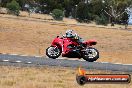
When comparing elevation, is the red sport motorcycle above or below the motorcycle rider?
below

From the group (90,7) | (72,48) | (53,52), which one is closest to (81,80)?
(72,48)

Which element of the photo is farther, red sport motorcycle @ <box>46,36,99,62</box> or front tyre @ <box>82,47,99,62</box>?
front tyre @ <box>82,47,99,62</box>

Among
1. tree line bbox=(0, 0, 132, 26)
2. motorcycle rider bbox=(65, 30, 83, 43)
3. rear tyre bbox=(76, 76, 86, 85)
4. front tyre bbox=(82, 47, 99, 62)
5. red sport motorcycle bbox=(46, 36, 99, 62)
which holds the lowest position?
tree line bbox=(0, 0, 132, 26)

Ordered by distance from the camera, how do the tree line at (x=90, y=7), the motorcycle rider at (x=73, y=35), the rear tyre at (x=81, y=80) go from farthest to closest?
the tree line at (x=90, y=7) < the motorcycle rider at (x=73, y=35) < the rear tyre at (x=81, y=80)

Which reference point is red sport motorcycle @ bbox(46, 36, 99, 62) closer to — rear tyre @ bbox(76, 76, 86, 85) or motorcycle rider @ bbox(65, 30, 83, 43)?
motorcycle rider @ bbox(65, 30, 83, 43)

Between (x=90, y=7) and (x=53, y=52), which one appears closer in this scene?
(x=53, y=52)

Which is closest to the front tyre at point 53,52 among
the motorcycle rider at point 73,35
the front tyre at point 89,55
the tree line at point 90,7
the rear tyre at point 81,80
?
the motorcycle rider at point 73,35

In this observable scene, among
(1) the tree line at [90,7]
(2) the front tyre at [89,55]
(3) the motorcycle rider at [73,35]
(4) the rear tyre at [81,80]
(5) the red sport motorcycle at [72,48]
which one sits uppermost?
(3) the motorcycle rider at [73,35]

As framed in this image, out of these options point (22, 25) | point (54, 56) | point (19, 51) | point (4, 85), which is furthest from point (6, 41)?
point (54, 56)

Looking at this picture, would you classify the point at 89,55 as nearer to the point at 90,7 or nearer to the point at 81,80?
the point at 81,80

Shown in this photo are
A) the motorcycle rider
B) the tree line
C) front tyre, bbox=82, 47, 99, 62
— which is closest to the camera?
the motorcycle rider

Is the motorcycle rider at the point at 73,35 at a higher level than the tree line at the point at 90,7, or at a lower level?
higher

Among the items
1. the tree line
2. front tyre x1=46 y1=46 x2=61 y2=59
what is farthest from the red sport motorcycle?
the tree line

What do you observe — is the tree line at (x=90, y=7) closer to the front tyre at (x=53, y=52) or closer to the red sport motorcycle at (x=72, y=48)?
the front tyre at (x=53, y=52)
